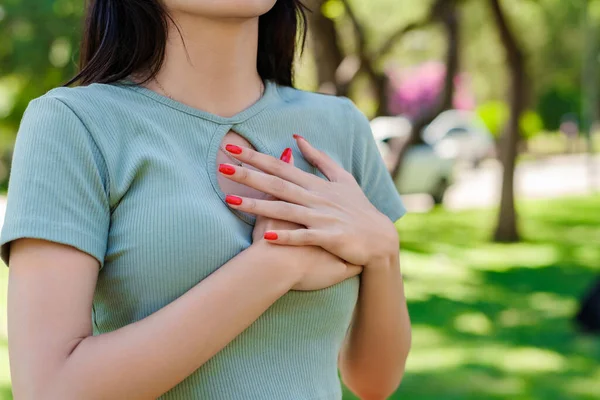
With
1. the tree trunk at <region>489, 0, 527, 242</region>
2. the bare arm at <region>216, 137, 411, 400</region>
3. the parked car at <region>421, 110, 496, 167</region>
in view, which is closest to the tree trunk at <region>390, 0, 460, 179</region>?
the tree trunk at <region>489, 0, 527, 242</region>

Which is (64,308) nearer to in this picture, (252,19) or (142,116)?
(142,116)

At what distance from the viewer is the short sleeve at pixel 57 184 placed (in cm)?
150

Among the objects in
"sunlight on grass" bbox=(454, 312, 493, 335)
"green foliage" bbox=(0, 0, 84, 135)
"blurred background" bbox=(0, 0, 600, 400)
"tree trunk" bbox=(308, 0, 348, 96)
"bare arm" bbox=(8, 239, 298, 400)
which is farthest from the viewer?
"green foliage" bbox=(0, 0, 84, 135)

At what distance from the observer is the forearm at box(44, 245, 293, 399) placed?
149cm

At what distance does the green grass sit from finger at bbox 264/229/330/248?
4.46 m

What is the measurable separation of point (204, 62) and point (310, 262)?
43cm

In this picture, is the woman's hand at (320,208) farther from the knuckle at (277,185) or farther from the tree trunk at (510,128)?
the tree trunk at (510,128)

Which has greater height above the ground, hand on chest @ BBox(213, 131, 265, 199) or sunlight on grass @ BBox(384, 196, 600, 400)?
hand on chest @ BBox(213, 131, 265, 199)

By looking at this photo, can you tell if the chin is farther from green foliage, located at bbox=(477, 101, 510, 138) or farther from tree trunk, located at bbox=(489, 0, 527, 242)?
green foliage, located at bbox=(477, 101, 510, 138)

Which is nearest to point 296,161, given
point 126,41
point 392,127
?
point 126,41

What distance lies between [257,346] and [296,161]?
405 mm

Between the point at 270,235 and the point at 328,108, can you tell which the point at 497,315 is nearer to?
the point at 328,108

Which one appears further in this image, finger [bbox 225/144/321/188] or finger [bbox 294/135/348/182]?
finger [bbox 294/135/348/182]

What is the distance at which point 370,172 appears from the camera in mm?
2105
